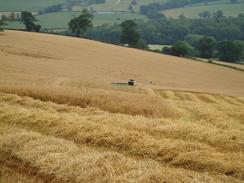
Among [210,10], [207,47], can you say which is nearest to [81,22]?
[207,47]

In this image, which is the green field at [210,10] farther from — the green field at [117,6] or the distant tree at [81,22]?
the distant tree at [81,22]

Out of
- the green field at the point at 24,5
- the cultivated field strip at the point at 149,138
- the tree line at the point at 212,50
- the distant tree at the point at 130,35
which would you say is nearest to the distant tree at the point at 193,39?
the tree line at the point at 212,50

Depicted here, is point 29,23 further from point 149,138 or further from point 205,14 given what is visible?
point 205,14

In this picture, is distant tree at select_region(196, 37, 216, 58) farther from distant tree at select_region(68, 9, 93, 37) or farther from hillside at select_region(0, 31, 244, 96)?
distant tree at select_region(68, 9, 93, 37)

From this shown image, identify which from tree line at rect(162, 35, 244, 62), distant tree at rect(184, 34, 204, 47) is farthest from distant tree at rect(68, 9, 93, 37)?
distant tree at rect(184, 34, 204, 47)

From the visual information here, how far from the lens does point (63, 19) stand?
123625mm

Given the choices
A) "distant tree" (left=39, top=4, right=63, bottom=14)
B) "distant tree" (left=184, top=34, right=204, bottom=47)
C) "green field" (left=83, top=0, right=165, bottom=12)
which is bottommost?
"distant tree" (left=184, top=34, right=204, bottom=47)

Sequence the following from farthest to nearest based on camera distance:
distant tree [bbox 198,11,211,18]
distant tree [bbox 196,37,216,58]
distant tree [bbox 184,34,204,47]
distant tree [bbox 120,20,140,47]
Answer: distant tree [bbox 198,11,211,18]
distant tree [bbox 184,34,204,47]
distant tree [bbox 120,20,140,47]
distant tree [bbox 196,37,216,58]

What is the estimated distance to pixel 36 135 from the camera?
40.0 feet

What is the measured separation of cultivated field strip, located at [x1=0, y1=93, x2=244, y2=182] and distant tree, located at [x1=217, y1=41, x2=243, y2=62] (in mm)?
69274

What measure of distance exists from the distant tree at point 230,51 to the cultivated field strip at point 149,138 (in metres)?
69.3

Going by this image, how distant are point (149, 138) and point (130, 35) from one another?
80388mm

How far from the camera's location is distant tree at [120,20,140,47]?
9094 cm

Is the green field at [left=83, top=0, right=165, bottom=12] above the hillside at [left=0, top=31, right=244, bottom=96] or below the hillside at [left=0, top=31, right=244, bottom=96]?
below
